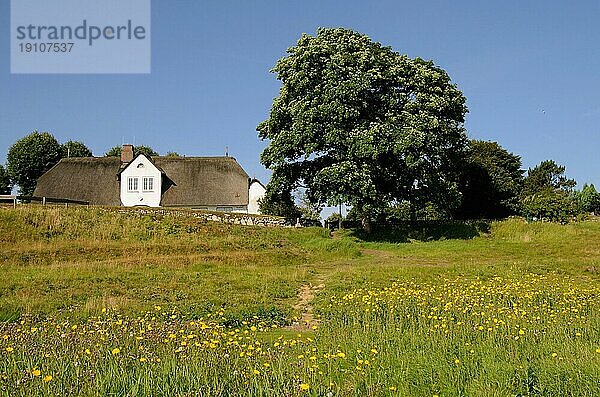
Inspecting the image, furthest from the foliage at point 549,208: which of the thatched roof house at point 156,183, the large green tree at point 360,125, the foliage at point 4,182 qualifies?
the foliage at point 4,182

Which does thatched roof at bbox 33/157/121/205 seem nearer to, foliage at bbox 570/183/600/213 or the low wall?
the low wall

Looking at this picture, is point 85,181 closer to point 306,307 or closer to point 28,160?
point 28,160

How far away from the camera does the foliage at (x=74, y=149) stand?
8556 cm

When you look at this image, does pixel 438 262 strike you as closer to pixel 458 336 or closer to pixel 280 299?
pixel 280 299

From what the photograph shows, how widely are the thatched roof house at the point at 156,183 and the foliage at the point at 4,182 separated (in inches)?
678

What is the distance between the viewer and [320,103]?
128 feet

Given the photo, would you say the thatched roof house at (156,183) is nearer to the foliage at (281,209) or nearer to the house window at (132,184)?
the house window at (132,184)

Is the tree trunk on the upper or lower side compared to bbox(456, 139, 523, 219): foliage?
lower

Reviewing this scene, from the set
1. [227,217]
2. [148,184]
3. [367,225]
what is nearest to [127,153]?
[148,184]

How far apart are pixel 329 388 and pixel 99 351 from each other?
10.1 feet

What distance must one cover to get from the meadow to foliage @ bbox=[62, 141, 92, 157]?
2314 inches

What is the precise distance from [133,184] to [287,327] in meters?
51.4

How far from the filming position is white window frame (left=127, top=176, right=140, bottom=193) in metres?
61.3

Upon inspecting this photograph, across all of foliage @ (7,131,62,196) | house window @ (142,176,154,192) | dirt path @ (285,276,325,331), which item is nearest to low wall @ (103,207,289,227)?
house window @ (142,176,154,192)
